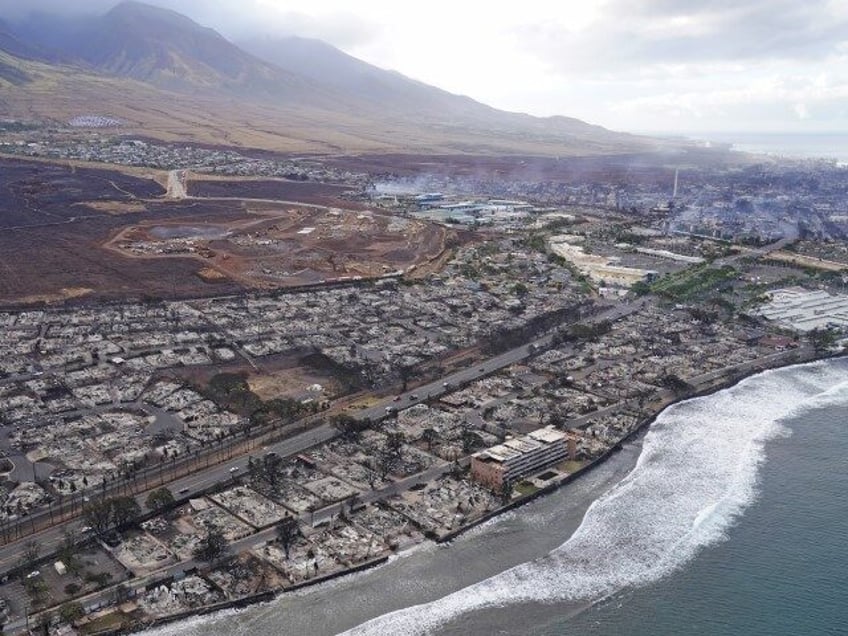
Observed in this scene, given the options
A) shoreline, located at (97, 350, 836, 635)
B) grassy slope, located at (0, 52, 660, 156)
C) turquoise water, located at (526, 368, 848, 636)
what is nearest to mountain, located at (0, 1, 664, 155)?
grassy slope, located at (0, 52, 660, 156)

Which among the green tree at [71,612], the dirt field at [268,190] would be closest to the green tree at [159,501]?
the green tree at [71,612]

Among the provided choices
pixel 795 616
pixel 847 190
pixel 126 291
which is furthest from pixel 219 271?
pixel 847 190

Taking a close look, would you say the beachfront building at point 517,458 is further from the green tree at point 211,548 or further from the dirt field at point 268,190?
the dirt field at point 268,190

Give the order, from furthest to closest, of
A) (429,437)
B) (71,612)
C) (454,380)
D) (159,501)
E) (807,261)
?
(807,261), (454,380), (429,437), (159,501), (71,612)

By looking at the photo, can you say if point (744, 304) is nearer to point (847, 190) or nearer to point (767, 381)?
point (767, 381)

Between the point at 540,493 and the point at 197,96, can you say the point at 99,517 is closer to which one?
the point at 540,493

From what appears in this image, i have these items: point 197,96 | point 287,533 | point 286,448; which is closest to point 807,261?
point 286,448
